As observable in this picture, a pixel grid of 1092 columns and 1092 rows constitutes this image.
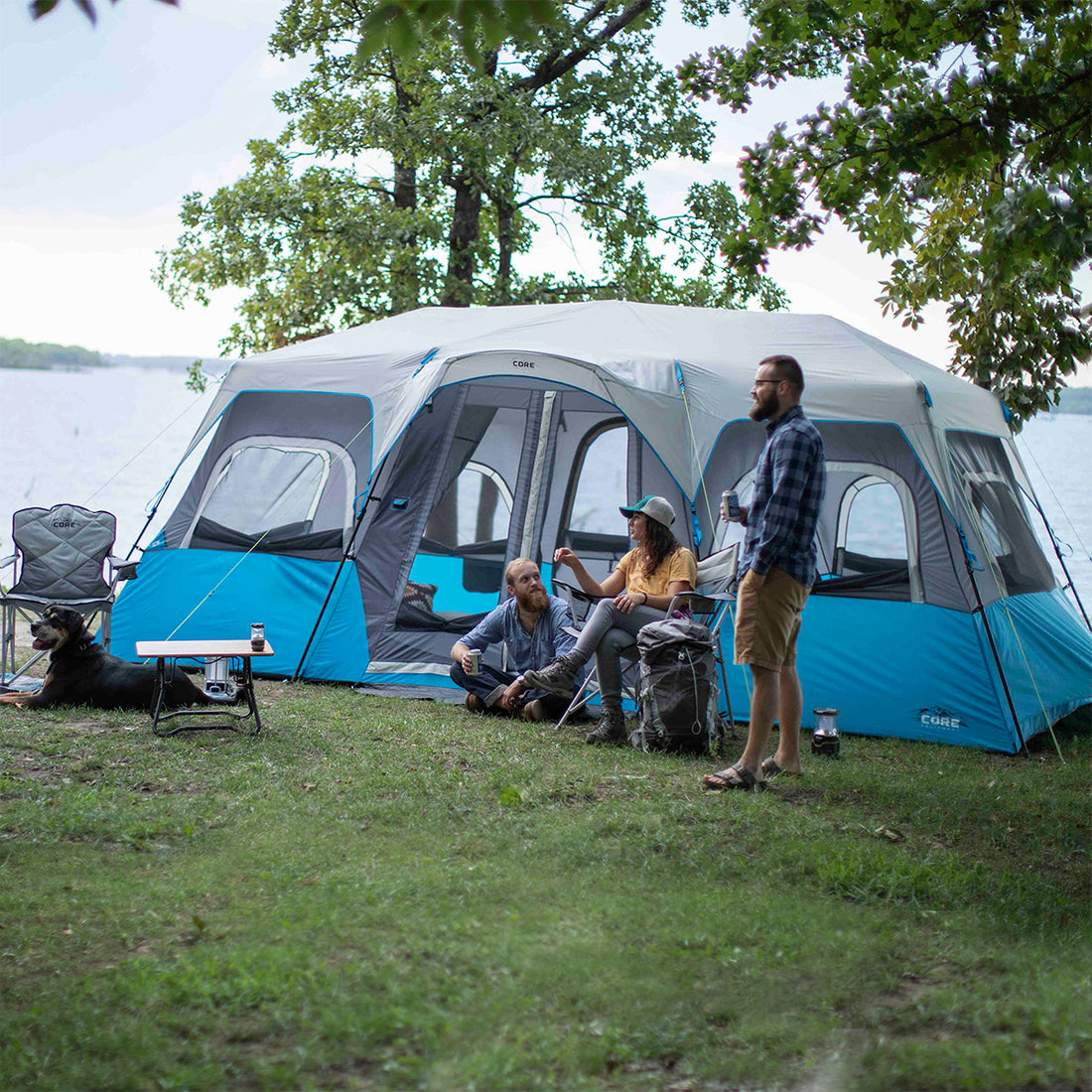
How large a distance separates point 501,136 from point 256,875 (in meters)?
9.66

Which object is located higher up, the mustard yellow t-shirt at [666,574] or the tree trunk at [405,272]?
the tree trunk at [405,272]

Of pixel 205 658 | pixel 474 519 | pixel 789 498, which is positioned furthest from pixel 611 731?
pixel 474 519

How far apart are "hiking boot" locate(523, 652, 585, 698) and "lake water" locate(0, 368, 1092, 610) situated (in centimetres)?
264

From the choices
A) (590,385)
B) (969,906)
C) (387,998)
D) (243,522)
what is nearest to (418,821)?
(387,998)

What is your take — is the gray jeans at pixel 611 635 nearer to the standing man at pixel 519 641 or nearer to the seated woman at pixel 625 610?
the seated woman at pixel 625 610

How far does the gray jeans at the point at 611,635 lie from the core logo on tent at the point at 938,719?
5.01 ft

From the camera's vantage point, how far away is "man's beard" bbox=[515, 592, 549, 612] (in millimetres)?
6387

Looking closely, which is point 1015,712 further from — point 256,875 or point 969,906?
point 256,875

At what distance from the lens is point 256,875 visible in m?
3.61

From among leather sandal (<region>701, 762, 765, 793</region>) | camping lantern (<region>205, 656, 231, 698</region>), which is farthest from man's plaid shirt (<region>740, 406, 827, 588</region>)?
camping lantern (<region>205, 656, 231, 698</region>)

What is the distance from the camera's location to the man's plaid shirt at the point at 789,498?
4.66 metres

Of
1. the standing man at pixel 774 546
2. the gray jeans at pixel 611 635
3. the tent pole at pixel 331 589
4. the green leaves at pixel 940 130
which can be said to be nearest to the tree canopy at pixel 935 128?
the green leaves at pixel 940 130

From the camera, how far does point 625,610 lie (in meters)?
5.93

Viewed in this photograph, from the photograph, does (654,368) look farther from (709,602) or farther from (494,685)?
(494,685)
